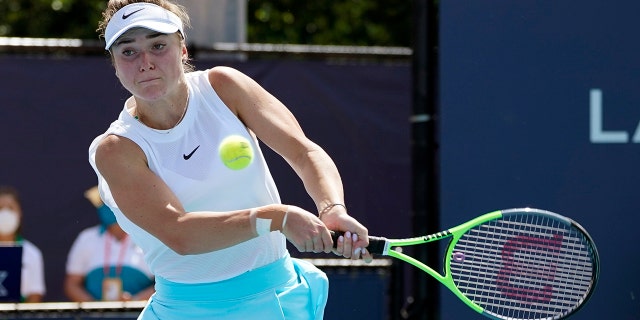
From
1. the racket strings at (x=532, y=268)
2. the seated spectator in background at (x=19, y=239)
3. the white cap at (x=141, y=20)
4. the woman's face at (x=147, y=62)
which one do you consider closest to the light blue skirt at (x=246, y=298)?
the woman's face at (x=147, y=62)

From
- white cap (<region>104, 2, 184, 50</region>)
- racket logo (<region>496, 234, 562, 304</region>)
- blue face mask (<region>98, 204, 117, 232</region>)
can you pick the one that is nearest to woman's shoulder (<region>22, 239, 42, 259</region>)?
blue face mask (<region>98, 204, 117, 232</region>)

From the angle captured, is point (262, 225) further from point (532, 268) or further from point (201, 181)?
point (532, 268)

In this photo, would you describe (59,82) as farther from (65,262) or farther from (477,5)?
(477,5)

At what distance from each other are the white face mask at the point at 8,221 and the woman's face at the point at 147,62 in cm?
401

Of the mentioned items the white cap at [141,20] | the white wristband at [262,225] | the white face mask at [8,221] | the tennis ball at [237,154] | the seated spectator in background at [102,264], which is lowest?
the seated spectator in background at [102,264]

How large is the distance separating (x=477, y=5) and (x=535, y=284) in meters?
1.35

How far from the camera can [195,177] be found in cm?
331

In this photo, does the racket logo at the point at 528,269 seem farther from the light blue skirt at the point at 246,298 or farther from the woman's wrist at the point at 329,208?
the woman's wrist at the point at 329,208

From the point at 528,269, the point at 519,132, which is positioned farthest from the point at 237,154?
the point at 519,132

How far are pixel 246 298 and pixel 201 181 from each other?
1.17 feet

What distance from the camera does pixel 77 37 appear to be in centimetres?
1299

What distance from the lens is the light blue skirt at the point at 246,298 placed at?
3350 mm

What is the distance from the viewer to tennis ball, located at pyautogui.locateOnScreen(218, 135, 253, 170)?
10.5 feet

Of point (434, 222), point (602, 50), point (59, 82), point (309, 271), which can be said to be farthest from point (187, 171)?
point (59, 82)
